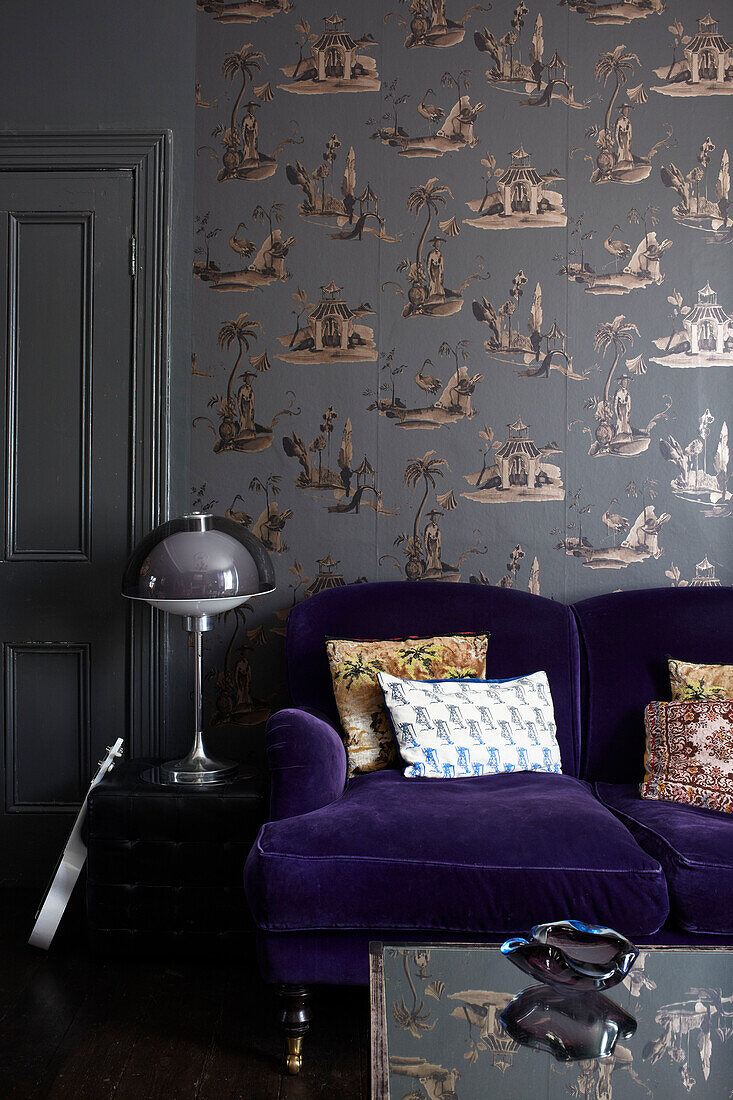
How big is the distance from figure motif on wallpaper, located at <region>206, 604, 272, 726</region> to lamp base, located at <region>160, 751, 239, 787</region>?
37 centimetres

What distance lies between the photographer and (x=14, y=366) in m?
2.94

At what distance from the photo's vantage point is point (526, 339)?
9.47ft

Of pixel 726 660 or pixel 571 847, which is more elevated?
pixel 726 660

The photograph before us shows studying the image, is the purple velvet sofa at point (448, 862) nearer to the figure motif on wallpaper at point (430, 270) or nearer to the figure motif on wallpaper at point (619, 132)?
the figure motif on wallpaper at point (430, 270)

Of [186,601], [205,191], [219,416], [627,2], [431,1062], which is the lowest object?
[431,1062]

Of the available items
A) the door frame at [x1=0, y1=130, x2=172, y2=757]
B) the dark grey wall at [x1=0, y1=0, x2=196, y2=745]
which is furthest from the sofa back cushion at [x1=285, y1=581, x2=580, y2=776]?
the dark grey wall at [x1=0, y1=0, x2=196, y2=745]

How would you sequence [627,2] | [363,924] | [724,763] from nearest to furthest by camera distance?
[363,924] < [724,763] < [627,2]

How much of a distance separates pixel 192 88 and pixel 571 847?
8.28ft

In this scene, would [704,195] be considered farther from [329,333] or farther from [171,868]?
[171,868]

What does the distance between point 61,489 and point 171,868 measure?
50.2 inches

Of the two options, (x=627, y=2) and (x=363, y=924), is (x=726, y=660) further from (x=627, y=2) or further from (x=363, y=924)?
(x=627, y=2)

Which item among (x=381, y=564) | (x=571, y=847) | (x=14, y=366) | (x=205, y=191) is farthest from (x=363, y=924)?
(x=205, y=191)

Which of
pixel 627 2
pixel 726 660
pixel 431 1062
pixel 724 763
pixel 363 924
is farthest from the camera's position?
pixel 627 2

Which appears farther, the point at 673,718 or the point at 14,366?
the point at 14,366
